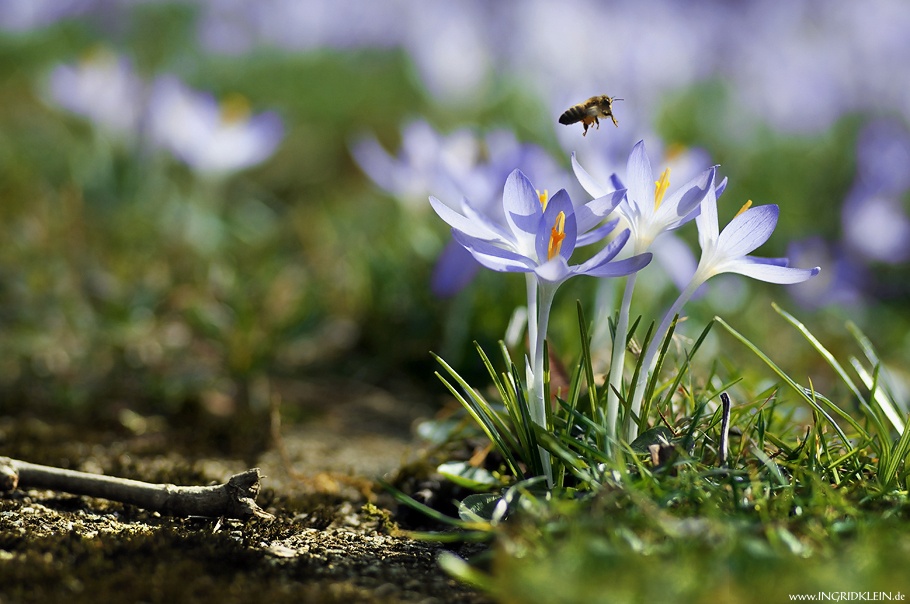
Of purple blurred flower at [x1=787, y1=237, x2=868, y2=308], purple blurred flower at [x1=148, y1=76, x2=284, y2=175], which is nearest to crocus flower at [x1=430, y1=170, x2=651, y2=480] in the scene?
purple blurred flower at [x1=148, y1=76, x2=284, y2=175]

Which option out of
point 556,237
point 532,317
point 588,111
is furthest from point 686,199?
point 588,111

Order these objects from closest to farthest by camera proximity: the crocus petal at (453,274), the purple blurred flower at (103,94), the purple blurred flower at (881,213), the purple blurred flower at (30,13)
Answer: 1. the crocus petal at (453,274)
2. the purple blurred flower at (103,94)
3. the purple blurred flower at (881,213)
4. the purple blurred flower at (30,13)

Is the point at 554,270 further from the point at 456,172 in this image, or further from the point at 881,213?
the point at 881,213

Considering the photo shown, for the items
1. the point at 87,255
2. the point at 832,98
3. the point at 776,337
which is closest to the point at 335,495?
the point at 87,255

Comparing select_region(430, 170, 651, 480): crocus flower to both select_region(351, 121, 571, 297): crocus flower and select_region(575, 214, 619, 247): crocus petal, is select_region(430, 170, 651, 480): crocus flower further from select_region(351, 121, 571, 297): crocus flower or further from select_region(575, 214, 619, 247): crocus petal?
select_region(351, 121, 571, 297): crocus flower

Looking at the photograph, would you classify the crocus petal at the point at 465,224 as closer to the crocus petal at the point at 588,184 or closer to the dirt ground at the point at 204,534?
the crocus petal at the point at 588,184

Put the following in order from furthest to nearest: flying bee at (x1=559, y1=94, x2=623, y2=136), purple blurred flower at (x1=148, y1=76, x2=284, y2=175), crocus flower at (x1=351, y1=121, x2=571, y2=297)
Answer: purple blurred flower at (x1=148, y1=76, x2=284, y2=175), crocus flower at (x1=351, y1=121, x2=571, y2=297), flying bee at (x1=559, y1=94, x2=623, y2=136)

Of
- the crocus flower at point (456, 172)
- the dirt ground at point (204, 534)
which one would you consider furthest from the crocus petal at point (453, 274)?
the dirt ground at point (204, 534)
